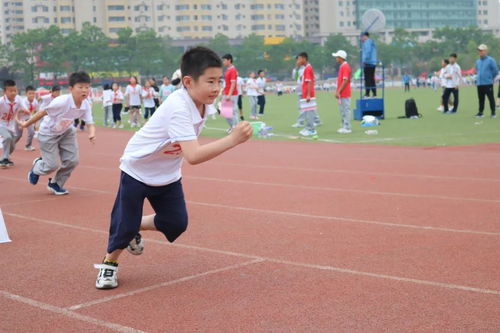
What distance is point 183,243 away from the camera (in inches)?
264

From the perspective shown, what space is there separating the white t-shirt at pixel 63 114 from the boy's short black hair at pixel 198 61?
5113 mm

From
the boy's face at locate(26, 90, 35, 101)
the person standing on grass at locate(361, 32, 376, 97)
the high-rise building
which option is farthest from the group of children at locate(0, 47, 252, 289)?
the high-rise building

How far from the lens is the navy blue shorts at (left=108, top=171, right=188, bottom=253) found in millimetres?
5223

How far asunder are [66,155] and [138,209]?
5.32 metres

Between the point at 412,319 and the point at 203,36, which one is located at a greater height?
the point at 203,36

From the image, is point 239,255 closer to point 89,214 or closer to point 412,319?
point 412,319

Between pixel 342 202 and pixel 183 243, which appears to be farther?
pixel 342 202

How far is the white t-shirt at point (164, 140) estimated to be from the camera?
486 cm

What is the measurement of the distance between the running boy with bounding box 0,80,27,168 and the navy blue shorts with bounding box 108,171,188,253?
28.2 feet

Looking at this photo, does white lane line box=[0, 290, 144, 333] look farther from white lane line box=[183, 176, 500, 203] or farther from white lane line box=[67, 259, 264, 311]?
white lane line box=[183, 176, 500, 203]

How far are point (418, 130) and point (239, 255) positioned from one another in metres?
13.1

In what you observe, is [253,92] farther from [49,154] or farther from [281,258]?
[281,258]

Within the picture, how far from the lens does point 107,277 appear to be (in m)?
5.25

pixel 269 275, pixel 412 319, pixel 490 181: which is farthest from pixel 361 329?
pixel 490 181
